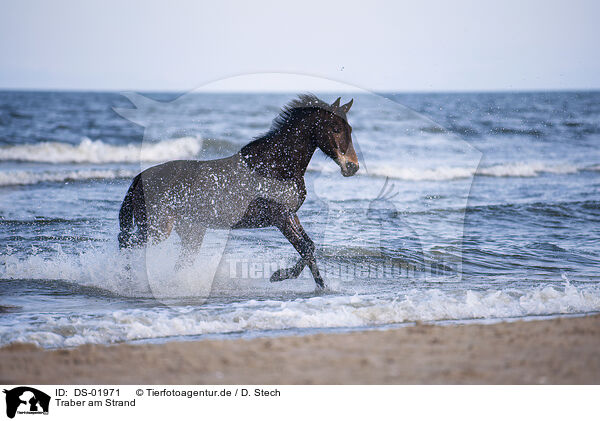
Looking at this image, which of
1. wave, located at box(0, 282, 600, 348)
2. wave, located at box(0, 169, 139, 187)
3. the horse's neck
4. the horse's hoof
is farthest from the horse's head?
wave, located at box(0, 169, 139, 187)

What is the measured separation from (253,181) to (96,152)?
1292cm

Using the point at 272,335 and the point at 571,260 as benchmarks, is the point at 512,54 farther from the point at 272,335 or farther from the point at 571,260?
the point at 272,335

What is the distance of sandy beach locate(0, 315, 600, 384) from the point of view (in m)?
3.20

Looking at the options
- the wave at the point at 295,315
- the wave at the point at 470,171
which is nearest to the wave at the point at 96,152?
the wave at the point at 470,171

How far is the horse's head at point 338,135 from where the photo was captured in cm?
507

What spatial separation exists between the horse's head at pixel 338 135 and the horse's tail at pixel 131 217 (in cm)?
161

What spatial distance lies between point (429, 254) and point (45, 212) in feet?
17.3

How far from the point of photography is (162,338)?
13.0 feet
